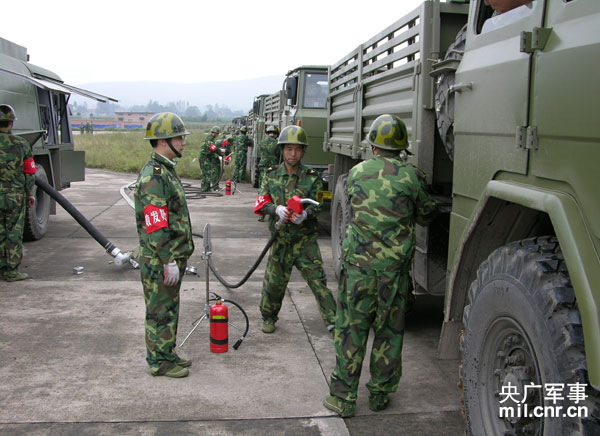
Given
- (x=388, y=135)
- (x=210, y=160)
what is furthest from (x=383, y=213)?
(x=210, y=160)

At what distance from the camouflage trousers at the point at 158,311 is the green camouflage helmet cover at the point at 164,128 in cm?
83

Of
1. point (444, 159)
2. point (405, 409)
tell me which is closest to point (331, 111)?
point (444, 159)

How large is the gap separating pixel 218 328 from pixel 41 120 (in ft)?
20.6

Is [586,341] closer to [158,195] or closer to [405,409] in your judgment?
[405,409]

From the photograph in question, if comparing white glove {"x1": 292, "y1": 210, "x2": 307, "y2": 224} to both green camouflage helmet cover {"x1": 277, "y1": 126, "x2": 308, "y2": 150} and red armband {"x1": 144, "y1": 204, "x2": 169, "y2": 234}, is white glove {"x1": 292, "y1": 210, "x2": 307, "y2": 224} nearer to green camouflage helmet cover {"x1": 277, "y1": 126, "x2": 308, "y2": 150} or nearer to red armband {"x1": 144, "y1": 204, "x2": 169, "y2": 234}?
green camouflage helmet cover {"x1": 277, "y1": 126, "x2": 308, "y2": 150}

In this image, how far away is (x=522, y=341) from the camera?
2545mm

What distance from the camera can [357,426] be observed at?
378cm

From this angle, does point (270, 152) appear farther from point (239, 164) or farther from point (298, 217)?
point (298, 217)

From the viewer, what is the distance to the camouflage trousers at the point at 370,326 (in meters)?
3.73

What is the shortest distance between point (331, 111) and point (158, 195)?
14.6 feet

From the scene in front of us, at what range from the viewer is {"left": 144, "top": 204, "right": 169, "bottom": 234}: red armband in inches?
165

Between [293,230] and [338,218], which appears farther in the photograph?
[338,218]

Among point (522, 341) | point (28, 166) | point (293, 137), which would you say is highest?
point (293, 137)

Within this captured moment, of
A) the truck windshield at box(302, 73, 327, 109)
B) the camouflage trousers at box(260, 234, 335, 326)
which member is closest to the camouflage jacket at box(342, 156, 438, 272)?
the camouflage trousers at box(260, 234, 335, 326)
